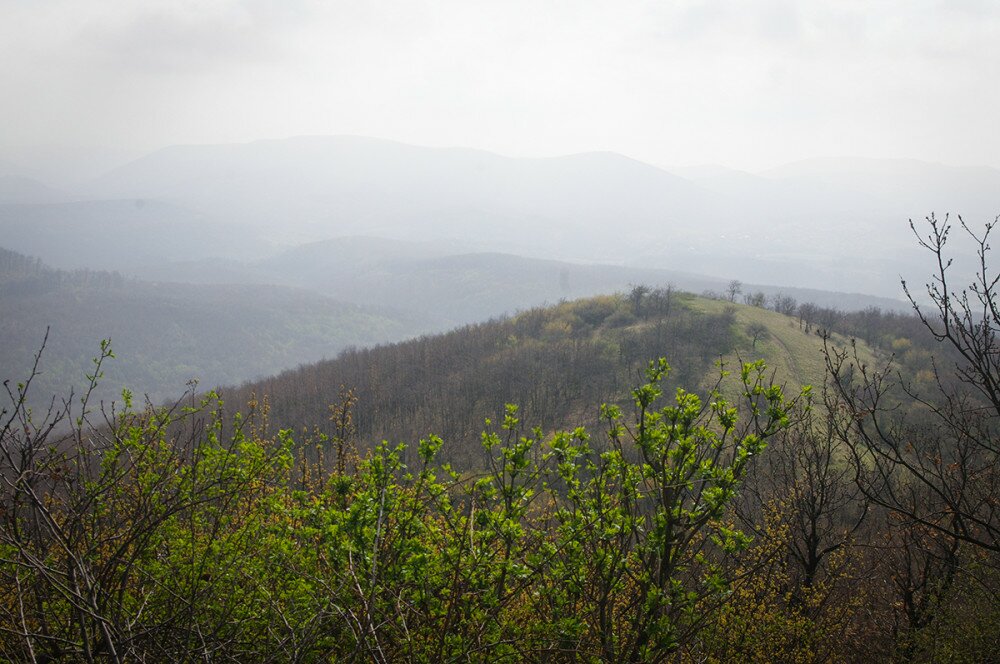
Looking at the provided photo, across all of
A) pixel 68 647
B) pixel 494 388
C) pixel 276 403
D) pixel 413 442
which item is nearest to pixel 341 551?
pixel 68 647

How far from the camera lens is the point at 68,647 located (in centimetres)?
505

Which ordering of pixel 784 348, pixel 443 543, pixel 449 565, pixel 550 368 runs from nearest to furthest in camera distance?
pixel 449 565
pixel 443 543
pixel 784 348
pixel 550 368

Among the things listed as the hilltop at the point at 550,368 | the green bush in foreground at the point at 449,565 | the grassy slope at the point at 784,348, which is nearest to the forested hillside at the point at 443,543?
the green bush in foreground at the point at 449,565

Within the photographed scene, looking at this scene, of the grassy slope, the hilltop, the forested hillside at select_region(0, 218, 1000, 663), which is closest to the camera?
the forested hillside at select_region(0, 218, 1000, 663)

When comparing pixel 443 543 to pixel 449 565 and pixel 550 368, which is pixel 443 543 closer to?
pixel 449 565

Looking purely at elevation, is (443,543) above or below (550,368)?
above

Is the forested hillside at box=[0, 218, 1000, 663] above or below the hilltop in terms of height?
above

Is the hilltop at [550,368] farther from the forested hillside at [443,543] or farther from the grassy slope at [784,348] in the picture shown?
the forested hillside at [443,543]

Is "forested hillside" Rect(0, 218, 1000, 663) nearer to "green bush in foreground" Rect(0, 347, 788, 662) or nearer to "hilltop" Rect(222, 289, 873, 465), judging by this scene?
"green bush in foreground" Rect(0, 347, 788, 662)

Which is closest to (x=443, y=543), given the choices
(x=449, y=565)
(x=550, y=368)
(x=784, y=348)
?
(x=449, y=565)

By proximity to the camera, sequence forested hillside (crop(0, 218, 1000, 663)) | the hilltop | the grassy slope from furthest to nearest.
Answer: the hilltop < the grassy slope < forested hillside (crop(0, 218, 1000, 663))

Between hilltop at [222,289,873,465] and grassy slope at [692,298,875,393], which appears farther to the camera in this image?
hilltop at [222,289,873,465]

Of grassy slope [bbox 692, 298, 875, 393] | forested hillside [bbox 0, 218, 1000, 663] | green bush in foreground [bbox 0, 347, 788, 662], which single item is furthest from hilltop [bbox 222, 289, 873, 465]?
green bush in foreground [bbox 0, 347, 788, 662]

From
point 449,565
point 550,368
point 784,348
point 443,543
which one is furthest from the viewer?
point 550,368
